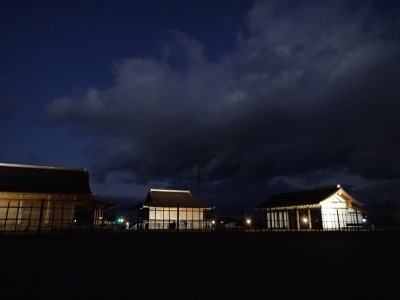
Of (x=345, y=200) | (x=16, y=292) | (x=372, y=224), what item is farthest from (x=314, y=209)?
(x=16, y=292)

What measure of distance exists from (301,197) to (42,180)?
76.7 ft

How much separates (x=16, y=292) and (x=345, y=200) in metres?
28.5

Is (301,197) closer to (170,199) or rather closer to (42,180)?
(170,199)

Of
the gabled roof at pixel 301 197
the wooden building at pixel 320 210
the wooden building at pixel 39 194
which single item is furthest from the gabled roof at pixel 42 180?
the gabled roof at pixel 301 197

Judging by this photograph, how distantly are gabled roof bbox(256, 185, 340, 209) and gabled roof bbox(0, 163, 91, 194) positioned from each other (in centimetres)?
1899

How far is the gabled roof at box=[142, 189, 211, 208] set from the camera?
25.6 m

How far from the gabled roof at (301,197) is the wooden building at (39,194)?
17.9 m

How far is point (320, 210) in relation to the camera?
85.6ft

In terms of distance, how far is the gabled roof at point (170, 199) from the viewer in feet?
84.1

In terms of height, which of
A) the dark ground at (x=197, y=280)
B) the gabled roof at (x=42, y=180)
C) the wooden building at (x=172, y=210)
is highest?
the gabled roof at (x=42, y=180)

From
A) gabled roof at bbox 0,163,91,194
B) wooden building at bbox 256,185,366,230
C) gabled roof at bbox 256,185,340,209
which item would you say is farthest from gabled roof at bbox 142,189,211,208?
gabled roof at bbox 256,185,340,209

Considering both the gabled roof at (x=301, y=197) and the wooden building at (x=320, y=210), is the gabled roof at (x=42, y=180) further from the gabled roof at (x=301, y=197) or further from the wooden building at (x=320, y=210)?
the gabled roof at (x=301, y=197)

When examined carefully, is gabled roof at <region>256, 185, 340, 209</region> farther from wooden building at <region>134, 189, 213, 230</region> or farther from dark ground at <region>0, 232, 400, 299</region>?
dark ground at <region>0, 232, 400, 299</region>

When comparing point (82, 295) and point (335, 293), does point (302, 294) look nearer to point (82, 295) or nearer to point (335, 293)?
point (335, 293)
